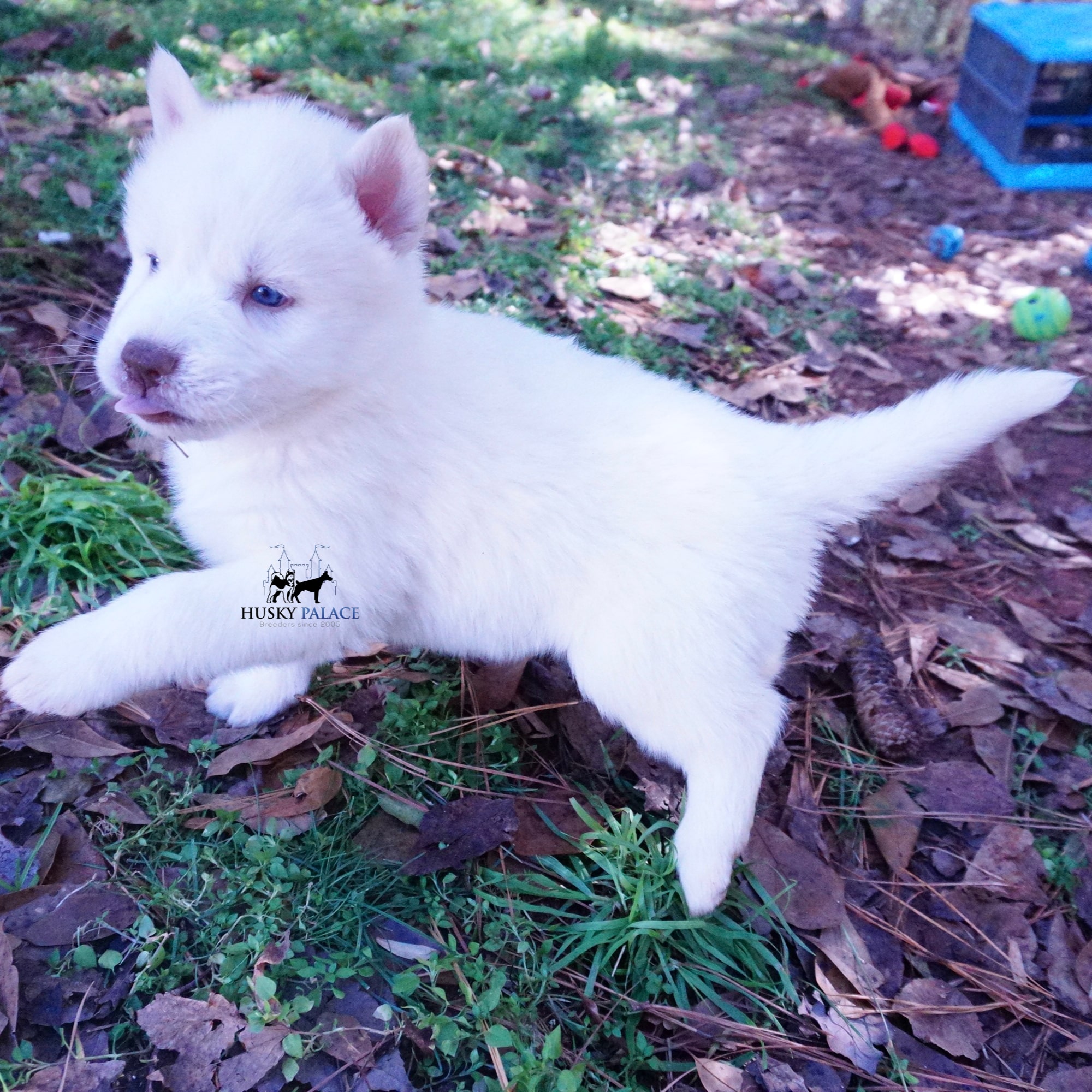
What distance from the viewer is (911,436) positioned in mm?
2109

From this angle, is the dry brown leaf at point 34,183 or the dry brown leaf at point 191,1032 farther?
the dry brown leaf at point 34,183

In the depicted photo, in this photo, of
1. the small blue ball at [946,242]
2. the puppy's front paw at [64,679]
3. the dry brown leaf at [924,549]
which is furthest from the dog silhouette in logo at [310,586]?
Result: the small blue ball at [946,242]

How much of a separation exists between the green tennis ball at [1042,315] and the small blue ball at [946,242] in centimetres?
85

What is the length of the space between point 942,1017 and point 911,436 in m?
1.45

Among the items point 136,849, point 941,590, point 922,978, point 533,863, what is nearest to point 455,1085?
point 533,863

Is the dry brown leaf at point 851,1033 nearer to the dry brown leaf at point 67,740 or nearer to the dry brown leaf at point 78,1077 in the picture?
the dry brown leaf at point 78,1077

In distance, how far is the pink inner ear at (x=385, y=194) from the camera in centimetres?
197

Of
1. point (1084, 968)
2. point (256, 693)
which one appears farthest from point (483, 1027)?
point (1084, 968)

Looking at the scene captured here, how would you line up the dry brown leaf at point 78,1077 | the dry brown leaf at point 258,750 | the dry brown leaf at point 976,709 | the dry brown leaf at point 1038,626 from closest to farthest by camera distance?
the dry brown leaf at point 78,1077, the dry brown leaf at point 258,750, the dry brown leaf at point 976,709, the dry brown leaf at point 1038,626

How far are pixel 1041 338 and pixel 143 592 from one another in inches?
182

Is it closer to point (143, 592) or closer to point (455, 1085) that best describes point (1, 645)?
point (143, 592)

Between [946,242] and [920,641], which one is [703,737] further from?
[946,242]

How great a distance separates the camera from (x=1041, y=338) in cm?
471

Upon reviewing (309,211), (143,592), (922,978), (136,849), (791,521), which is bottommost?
(922,978)
